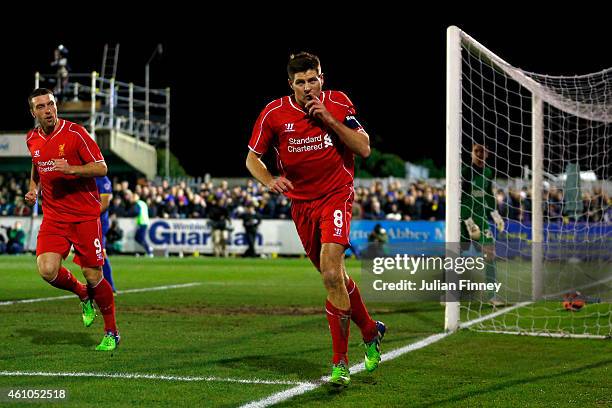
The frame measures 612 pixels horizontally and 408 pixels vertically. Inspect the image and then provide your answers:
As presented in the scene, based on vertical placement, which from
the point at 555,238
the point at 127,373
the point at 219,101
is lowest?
the point at 127,373

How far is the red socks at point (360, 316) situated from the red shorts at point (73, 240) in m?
2.75

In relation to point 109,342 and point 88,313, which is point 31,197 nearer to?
point 88,313

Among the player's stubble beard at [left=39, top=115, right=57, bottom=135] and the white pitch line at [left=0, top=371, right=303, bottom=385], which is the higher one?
the player's stubble beard at [left=39, top=115, right=57, bottom=135]

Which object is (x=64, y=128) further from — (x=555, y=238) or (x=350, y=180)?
(x=555, y=238)

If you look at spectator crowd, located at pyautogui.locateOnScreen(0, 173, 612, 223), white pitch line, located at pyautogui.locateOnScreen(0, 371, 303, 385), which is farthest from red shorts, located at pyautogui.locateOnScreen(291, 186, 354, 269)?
spectator crowd, located at pyautogui.locateOnScreen(0, 173, 612, 223)

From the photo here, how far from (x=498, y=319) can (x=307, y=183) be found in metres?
5.88

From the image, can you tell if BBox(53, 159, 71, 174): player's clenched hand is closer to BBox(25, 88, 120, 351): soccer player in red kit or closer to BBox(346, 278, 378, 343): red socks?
BBox(25, 88, 120, 351): soccer player in red kit

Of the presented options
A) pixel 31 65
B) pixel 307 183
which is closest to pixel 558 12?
pixel 31 65

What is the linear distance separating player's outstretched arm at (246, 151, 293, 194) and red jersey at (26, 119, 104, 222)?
221 cm

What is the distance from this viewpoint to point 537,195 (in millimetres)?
14070

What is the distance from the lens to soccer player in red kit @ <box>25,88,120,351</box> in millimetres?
8617

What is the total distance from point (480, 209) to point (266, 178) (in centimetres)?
729

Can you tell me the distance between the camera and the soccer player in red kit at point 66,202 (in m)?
8.62

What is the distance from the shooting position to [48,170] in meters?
8.65
